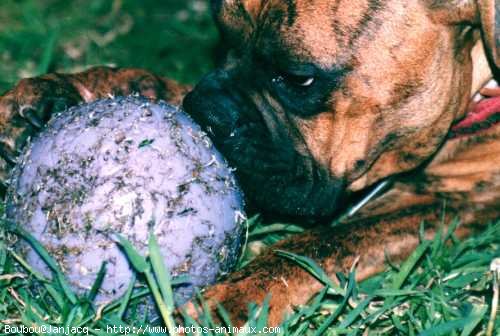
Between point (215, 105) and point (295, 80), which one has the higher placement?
point (295, 80)

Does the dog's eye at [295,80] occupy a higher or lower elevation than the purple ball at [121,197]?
higher

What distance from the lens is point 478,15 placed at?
2.88 m

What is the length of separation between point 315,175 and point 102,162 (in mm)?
962

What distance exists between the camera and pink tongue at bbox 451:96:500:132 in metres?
3.23

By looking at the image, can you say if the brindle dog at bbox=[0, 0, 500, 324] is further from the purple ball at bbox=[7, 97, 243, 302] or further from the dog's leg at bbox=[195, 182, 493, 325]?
the purple ball at bbox=[7, 97, 243, 302]

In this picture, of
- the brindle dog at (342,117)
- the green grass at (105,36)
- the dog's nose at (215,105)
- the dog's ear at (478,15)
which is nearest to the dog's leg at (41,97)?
the brindle dog at (342,117)

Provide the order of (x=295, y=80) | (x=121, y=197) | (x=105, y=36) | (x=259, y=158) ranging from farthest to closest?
(x=105, y=36) → (x=259, y=158) → (x=295, y=80) → (x=121, y=197)

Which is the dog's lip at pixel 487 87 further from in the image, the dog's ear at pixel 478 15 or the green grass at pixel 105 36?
the green grass at pixel 105 36

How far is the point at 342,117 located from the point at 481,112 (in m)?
0.75

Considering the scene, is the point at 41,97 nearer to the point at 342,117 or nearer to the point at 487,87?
the point at 342,117

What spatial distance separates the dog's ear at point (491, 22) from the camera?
280cm

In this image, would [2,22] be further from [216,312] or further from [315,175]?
[216,312]

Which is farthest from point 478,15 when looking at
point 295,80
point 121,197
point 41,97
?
point 41,97

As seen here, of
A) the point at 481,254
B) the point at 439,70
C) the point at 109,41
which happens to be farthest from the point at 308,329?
the point at 109,41
